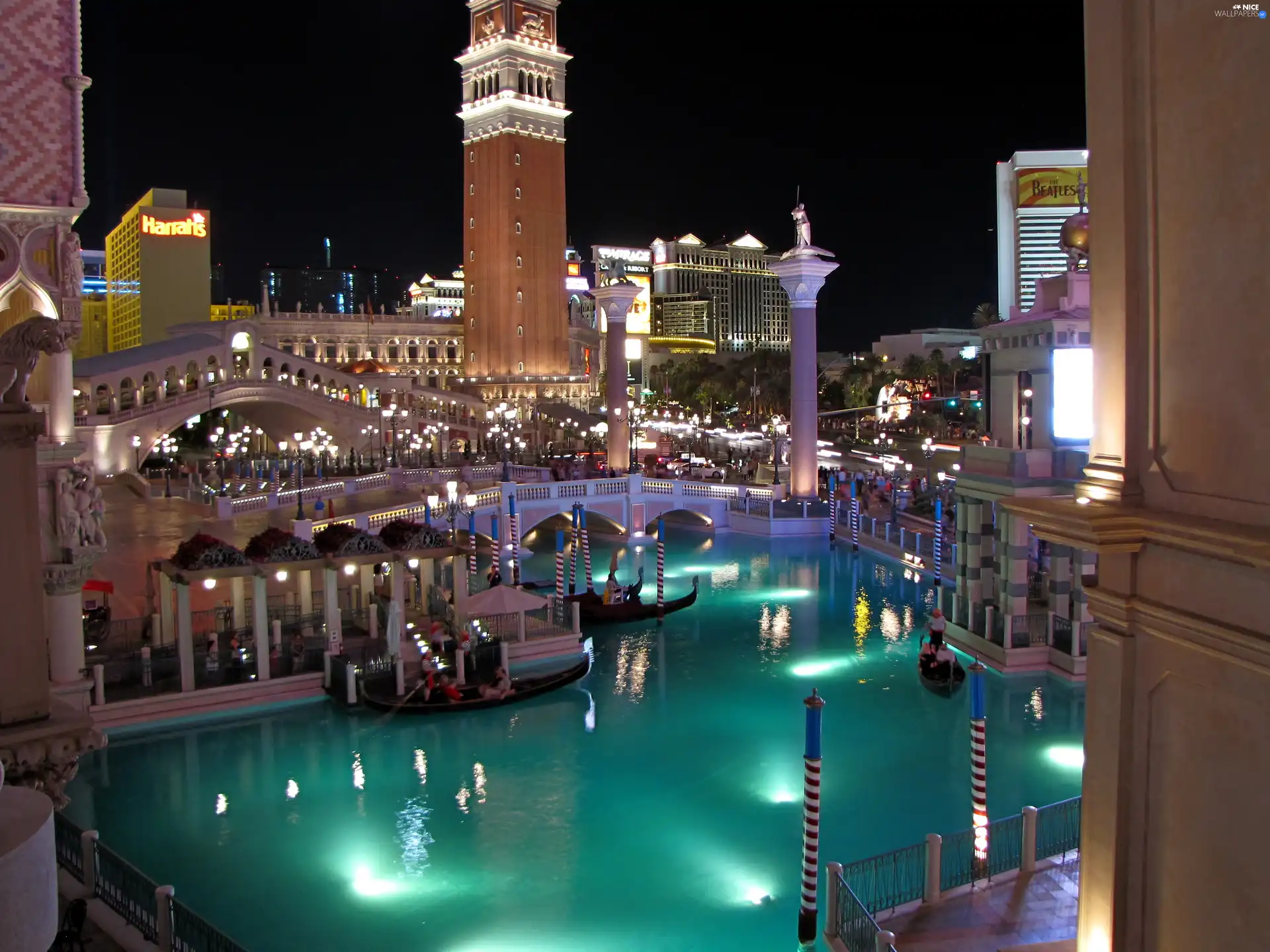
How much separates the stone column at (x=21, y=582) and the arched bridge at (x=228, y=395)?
32.2m

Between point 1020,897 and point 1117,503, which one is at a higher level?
point 1117,503

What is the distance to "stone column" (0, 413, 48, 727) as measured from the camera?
5219mm

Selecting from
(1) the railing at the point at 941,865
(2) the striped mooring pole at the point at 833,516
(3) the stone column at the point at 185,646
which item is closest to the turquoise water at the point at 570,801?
(3) the stone column at the point at 185,646

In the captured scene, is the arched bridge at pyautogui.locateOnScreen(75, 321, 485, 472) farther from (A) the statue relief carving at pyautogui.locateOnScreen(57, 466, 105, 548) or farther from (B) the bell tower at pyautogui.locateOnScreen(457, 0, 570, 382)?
(A) the statue relief carving at pyautogui.locateOnScreen(57, 466, 105, 548)

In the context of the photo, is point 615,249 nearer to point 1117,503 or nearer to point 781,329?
point 781,329

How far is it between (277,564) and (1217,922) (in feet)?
49.4

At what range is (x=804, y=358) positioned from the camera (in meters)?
36.1

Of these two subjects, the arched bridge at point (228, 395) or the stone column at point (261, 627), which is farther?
the arched bridge at point (228, 395)

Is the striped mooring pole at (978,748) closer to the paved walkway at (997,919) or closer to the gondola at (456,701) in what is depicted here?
the paved walkway at (997,919)

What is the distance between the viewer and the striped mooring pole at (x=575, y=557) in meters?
27.4

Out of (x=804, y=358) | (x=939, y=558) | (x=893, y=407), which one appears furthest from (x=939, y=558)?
(x=893, y=407)

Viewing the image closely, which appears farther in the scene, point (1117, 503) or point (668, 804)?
point (668, 804)

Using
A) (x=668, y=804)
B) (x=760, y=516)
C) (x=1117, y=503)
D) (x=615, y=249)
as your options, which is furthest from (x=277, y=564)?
(x=615, y=249)

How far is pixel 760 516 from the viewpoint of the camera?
35969mm
